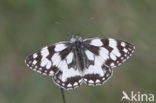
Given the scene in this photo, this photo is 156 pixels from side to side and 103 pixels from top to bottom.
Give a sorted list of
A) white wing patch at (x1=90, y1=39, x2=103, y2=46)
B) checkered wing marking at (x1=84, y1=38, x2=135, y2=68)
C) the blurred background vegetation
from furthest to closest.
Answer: the blurred background vegetation → white wing patch at (x1=90, y1=39, x2=103, y2=46) → checkered wing marking at (x1=84, y1=38, x2=135, y2=68)

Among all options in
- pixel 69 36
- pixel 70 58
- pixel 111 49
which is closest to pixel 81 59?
pixel 70 58

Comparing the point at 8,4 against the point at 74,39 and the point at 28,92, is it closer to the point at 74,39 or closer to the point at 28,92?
Result: the point at 28,92

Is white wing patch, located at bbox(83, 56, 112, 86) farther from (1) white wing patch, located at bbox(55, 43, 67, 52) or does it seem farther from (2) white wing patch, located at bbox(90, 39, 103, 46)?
(1) white wing patch, located at bbox(55, 43, 67, 52)

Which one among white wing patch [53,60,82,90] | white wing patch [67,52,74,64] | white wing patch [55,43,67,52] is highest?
white wing patch [55,43,67,52]

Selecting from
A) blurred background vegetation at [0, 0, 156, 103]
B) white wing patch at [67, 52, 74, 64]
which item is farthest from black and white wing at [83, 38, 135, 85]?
blurred background vegetation at [0, 0, 156, 103]

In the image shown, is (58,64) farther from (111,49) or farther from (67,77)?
(111,49)

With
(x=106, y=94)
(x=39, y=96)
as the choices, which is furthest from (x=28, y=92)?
(x=106, y=94)

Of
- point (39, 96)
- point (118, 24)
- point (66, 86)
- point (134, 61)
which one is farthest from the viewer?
point (118, 24)

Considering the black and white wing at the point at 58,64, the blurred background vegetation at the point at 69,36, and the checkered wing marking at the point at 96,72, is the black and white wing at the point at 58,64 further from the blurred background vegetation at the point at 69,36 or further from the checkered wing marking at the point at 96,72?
the blurred background vegetation at the point at 69,36
